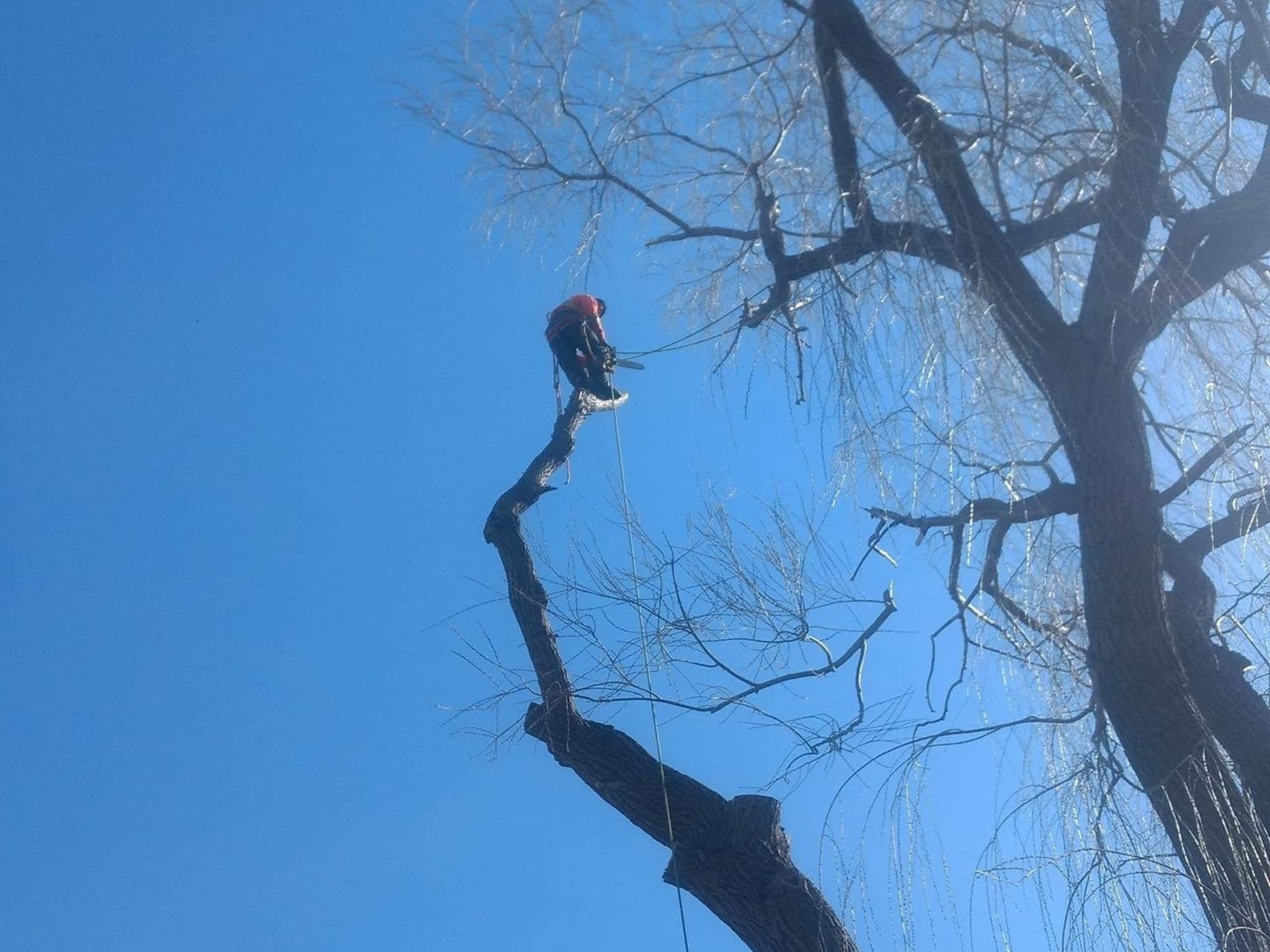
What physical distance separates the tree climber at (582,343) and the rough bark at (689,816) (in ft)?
2.38

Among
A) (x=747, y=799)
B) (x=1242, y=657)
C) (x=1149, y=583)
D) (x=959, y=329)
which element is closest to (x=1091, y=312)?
(x=959, y=329)

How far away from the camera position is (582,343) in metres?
4.99

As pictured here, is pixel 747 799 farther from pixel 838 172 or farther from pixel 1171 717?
pixel 838 172

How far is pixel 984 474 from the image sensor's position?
12.9ft

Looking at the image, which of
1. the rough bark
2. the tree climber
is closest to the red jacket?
the tree climber

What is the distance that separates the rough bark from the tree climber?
2.38ft

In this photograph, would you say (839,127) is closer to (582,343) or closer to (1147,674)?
(582,343)

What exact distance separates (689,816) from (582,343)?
6.06 ft

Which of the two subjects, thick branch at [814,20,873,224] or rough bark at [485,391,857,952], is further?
thick branch at [814,20,873,224]

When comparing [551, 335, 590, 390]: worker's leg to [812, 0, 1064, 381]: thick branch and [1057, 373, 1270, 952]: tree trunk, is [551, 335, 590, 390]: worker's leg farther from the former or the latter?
[1057, 373, 1270, 952]: tree trunk

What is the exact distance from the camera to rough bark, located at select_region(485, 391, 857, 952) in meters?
3.69

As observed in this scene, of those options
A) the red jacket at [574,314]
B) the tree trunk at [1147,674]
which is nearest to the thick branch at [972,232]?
the tree trunk at [1147,674]

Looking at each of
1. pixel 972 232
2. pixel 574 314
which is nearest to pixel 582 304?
pixel 574 314

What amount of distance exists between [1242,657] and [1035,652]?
563 millimetres
